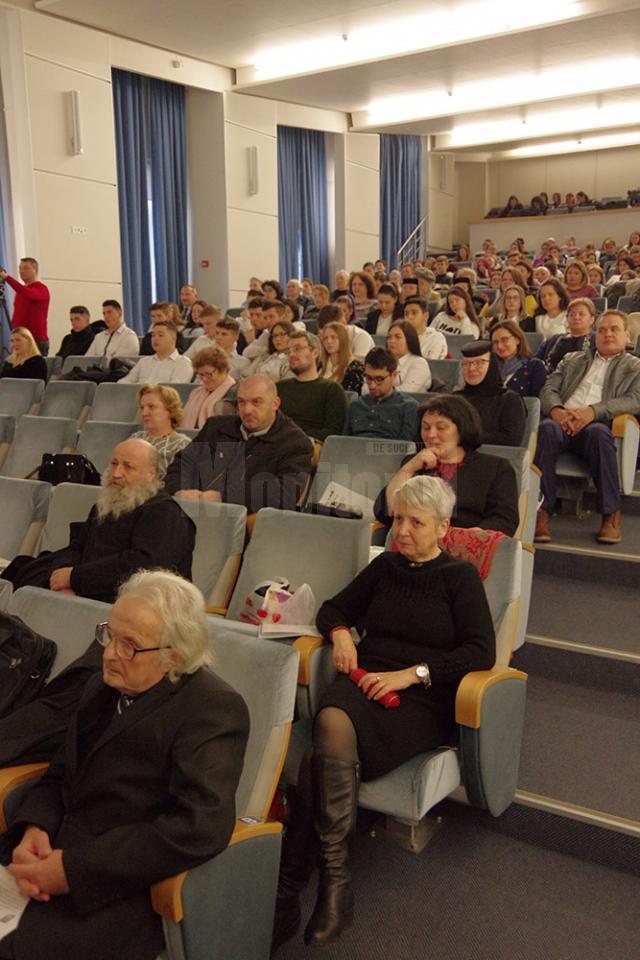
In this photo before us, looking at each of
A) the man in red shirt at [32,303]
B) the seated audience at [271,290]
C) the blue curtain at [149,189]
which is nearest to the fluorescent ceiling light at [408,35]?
the blue curtain at [149,189]

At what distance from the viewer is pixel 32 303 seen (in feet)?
23.1

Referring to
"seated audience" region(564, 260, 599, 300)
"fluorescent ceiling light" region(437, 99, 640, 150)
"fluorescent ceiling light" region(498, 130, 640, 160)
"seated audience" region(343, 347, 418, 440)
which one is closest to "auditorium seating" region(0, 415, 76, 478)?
"seated audience" region(343, 347, 418, 440)

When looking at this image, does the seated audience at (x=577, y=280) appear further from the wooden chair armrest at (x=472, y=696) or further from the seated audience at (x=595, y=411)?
the wooden chair armrest at (x=472, y=696)

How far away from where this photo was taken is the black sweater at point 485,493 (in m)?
2.77

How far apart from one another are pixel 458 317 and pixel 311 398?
2.19 metres

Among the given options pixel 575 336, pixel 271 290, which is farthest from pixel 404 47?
pixel 575 336

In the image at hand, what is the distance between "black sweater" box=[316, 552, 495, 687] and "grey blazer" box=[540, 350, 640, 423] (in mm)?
1942

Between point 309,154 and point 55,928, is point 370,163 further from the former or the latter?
point 55,928

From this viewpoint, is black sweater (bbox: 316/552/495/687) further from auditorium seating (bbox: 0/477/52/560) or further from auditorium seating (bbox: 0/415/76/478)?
auditorium seating (bbox: 0/415/76/478)

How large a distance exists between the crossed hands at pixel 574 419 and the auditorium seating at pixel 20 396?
3107 mm

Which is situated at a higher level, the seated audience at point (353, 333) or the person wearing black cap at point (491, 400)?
the seated audience at point (353, 333)

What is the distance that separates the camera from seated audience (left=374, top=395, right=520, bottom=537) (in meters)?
2.80

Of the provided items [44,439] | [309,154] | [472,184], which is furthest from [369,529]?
[472,184]

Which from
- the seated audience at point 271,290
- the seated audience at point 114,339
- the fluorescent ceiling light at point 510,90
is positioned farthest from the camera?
the fluorescent ceiling light at point 510,90
